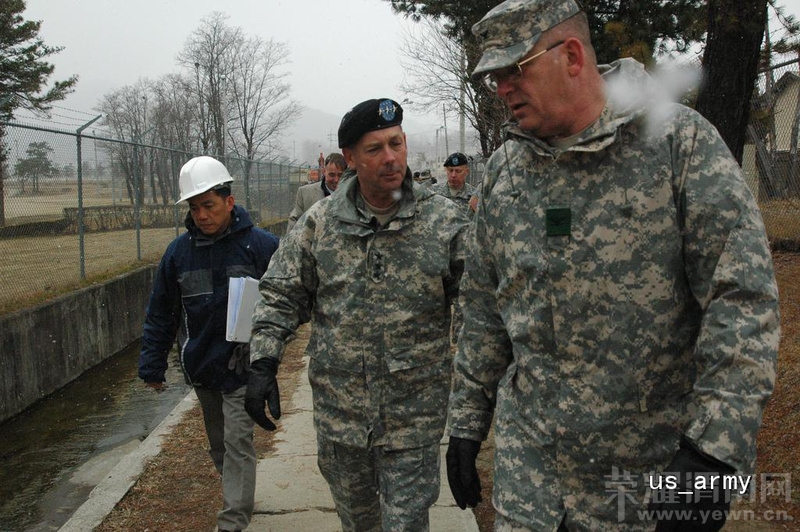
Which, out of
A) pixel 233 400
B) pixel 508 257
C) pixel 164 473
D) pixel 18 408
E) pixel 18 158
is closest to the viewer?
pixel 508 257

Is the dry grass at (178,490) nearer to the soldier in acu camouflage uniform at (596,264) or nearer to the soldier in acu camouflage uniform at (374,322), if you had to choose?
the soldier in acu camouflage uniform at (374,322)

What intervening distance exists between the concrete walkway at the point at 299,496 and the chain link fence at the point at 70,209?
3.54m

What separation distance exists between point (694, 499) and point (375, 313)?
61.7 inches

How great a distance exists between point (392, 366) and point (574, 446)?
3.42 feet

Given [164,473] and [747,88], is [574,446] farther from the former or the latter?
[747,88]

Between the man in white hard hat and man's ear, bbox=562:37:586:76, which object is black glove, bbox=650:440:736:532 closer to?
man's ear, bbox=562:37:586:76

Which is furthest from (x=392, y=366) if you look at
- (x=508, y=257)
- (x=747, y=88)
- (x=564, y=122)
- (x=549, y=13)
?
(x=747, y=88)

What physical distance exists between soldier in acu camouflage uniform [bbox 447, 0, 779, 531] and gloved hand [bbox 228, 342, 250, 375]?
2.02m

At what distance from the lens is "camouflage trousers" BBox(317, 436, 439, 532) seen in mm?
3037

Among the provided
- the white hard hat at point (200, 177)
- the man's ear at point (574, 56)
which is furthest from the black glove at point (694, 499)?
the white hard hat at point (200, 177)

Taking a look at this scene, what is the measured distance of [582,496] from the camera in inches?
84.7

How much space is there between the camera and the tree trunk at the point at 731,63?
510cm

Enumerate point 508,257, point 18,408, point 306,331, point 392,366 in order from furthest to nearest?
point 306,331
point 18,408
point 392,366
point 508,257

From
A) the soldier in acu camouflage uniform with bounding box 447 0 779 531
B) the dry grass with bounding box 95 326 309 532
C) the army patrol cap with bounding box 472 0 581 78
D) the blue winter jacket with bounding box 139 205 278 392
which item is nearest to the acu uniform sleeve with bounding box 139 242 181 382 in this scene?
the blue winter jacket with bounding box 139 205 278 392
